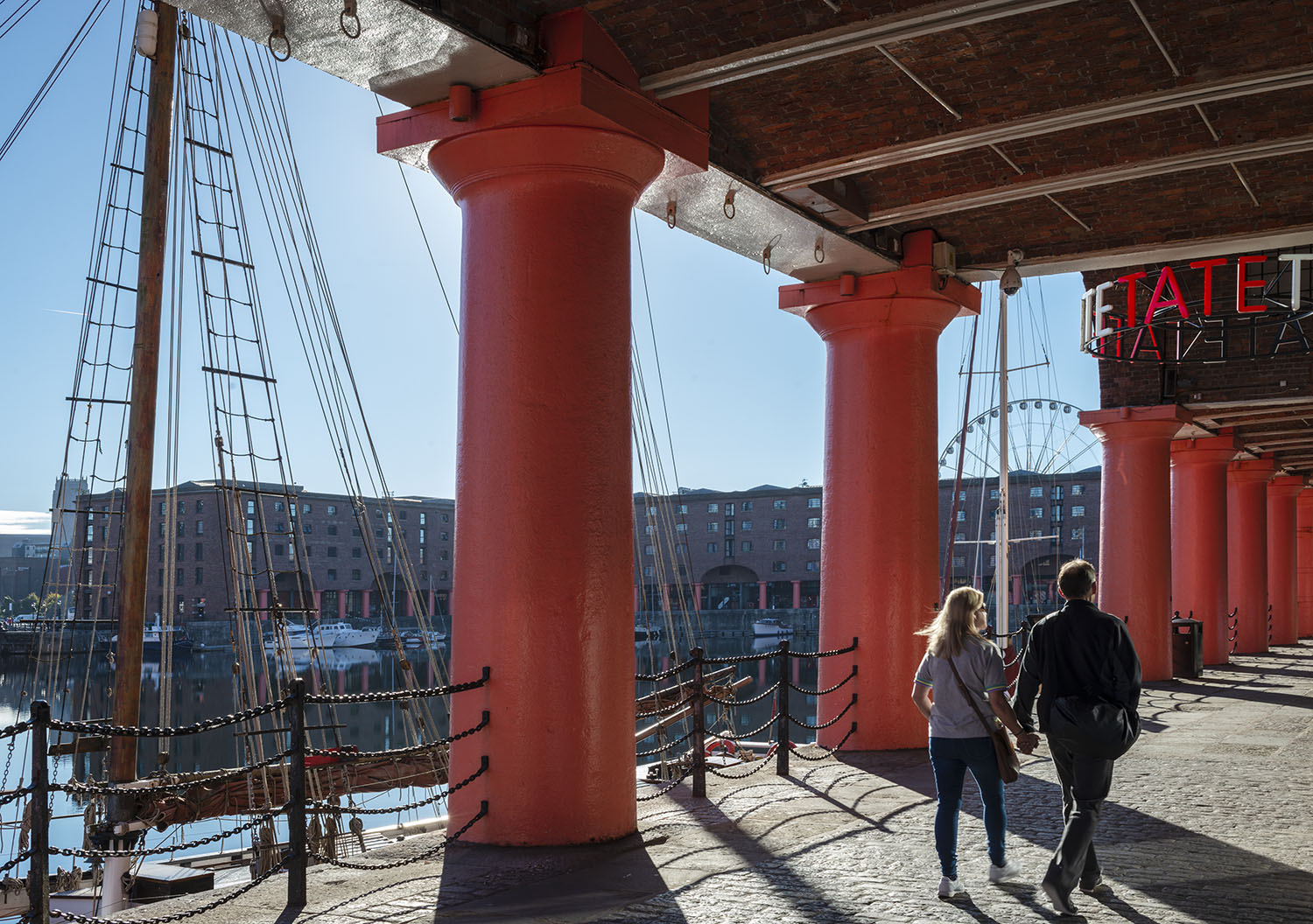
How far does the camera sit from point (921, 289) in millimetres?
9766

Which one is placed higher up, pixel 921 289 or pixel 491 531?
pixel 921 289

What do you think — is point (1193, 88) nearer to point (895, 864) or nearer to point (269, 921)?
point (895, 864)

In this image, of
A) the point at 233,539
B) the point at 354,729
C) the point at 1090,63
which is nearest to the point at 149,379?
→ the point at 233,539

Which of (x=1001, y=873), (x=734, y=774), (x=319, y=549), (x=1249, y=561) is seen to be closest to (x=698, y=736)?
(x=734, y=774)

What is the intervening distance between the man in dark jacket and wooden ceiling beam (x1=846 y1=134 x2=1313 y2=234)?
12.6 ft

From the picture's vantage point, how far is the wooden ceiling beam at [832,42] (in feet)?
19.0

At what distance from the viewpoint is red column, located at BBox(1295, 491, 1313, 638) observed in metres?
31.7

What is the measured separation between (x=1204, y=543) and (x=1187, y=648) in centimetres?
345

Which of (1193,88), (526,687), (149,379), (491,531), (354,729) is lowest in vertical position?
(354,729)

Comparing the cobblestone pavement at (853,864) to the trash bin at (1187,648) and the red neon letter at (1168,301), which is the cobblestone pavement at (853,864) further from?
the trash bin at (1187,648)

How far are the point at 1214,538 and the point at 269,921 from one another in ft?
63.0

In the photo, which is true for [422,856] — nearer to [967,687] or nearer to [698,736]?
[698,736]

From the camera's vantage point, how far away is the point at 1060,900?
15.5 ft

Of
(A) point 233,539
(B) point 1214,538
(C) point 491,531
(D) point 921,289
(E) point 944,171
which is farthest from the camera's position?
(B) point 1214,538
